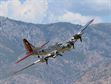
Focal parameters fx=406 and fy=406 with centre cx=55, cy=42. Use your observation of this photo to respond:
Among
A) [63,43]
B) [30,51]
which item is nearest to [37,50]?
[30,51]

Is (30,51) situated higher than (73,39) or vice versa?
(73,39)

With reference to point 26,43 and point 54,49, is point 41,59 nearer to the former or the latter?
point 54,49

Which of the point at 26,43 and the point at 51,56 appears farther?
the point at 26,43

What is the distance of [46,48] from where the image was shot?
154 metres

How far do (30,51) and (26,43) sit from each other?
6.52 m

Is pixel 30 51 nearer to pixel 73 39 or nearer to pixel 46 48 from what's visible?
pixel 46 48

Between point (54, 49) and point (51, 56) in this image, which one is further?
point (54, 49)

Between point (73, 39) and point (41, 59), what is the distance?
1521cm

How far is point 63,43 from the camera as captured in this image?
145875mm

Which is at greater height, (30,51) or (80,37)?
(80,37)

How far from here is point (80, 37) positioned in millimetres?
145375

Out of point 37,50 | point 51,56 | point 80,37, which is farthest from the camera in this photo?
point 37,50

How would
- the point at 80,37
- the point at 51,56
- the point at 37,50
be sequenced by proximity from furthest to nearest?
1. the point at 37,50
2. the point at 80,37
3. the point at 51,56

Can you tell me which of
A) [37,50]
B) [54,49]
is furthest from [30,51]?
[54,49]
